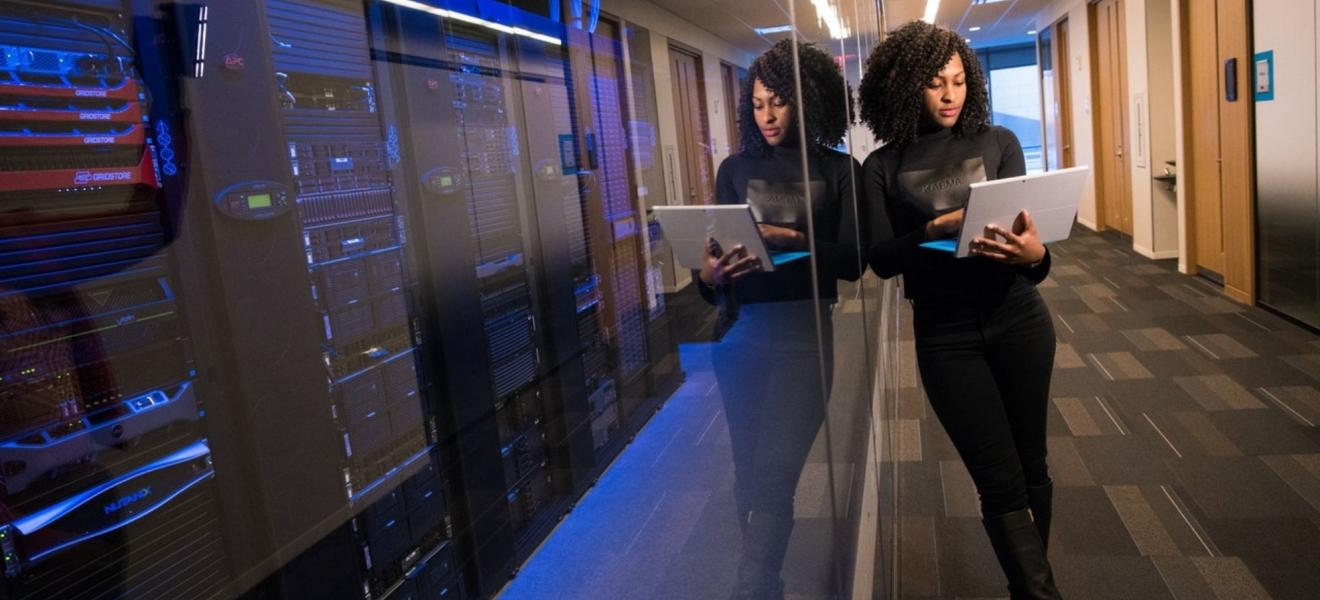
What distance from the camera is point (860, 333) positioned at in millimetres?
1810

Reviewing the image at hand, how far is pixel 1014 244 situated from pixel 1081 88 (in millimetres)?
8026

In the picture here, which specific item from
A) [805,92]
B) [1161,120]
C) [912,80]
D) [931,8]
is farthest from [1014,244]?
[931,8]

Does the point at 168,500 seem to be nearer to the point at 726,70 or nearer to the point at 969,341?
the point at 726,70

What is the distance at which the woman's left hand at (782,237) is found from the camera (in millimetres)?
763

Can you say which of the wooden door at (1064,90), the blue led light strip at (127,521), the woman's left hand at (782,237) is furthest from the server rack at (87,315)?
the wooden door at (1064,90)

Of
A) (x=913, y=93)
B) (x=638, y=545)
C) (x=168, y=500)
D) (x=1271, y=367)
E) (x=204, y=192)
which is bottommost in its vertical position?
(x=1271, y=367)

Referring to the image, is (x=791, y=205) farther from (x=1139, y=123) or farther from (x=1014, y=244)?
(x=1139, y=123)

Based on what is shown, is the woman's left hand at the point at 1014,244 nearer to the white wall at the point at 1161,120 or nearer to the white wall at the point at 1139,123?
the white wall at the point at 1161,120

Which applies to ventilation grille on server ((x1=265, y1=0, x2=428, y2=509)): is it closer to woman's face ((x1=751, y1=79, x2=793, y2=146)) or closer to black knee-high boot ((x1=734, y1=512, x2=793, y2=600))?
black knee-high boot ((x1=734, y1=512, x2=793, y2=600))

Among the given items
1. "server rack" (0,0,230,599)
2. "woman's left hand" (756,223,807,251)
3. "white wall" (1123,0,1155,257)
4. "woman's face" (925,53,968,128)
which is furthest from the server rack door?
"white wall" (1123,0,1155,257)

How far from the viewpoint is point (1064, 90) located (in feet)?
31.3

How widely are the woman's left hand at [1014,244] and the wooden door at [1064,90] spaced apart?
337 inches

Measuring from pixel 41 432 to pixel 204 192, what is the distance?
0.33 ft

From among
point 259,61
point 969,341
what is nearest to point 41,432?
point 259,61
